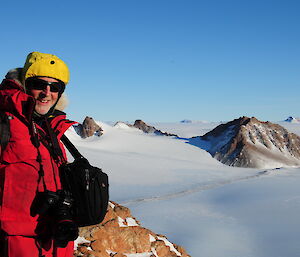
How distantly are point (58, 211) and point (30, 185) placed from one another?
25 cm

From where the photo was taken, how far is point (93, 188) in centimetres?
241

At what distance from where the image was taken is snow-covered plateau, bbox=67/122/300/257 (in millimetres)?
11915

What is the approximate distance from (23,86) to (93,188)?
97 cm

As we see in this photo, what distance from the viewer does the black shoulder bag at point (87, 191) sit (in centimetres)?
240

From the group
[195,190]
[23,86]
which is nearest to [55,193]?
[23,86]

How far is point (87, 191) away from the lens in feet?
7.84

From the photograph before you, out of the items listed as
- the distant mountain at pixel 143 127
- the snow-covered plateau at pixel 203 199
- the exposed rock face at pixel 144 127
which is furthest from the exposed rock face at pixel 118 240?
the exposed rock face at pixel 144 127

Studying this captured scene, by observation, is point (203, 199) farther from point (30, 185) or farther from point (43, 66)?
point (30, 185)

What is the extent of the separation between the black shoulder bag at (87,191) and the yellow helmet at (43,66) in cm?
73

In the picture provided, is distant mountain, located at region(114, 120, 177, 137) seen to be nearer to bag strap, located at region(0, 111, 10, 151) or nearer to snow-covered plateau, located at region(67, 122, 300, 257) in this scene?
snow-covered plateau, located at region(67, 122, 300, 257)

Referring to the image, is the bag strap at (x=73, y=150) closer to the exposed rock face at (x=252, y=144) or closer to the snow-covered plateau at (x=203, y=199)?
the snow-covered plateau at (x=203, y=199)

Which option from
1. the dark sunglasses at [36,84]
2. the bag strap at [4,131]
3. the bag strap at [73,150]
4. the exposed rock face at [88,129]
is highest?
the exposed rock face at [88,129]

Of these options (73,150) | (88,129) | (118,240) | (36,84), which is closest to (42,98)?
(36,84)

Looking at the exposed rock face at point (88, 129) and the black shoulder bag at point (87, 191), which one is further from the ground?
the exposed rock face at point (88, 129)
